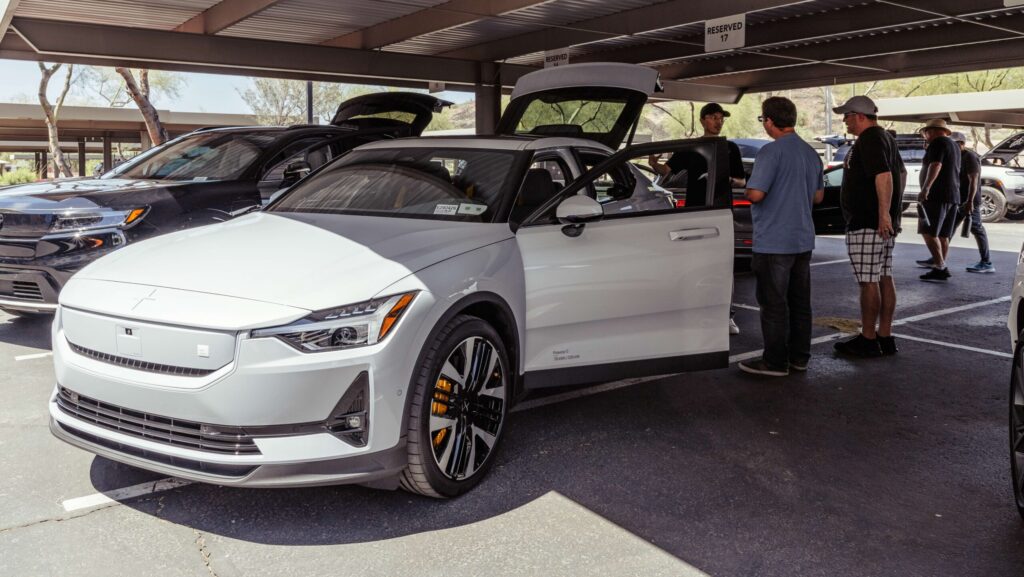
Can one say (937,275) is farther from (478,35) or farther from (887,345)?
(478,35)

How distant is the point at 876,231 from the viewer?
668 cm

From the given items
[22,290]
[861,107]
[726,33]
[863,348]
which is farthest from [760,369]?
[726,33]

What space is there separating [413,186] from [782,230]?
2.71 m

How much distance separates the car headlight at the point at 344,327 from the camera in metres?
3.38

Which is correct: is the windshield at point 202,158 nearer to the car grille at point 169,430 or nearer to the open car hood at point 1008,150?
the car grille at point 169,430

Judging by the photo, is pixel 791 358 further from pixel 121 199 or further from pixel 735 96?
pixel 735 96

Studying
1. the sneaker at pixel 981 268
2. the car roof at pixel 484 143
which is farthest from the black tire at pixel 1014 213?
the car roof at pixel 484 143

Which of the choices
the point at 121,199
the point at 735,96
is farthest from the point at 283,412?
the point at 735,96

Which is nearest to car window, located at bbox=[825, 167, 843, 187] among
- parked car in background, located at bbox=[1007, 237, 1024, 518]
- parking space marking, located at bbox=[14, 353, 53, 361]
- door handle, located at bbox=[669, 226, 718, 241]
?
door handle, located at bbox=[669, 226, 718, 241]

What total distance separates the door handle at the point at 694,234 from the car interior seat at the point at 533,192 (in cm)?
74

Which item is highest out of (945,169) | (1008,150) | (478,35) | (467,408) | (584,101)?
(478,35)

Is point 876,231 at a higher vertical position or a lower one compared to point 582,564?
higher

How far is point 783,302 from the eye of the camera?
617cm

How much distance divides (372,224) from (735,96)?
20454 millimetres
